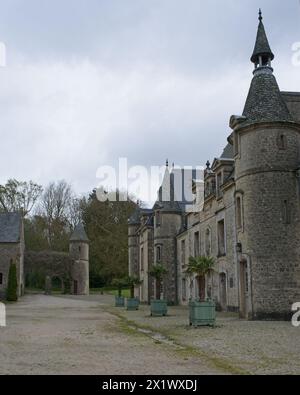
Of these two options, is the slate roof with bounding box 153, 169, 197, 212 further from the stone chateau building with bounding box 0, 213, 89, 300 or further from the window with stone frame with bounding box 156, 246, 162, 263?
the stone chateau building with bounding box 0, 213, 89, 300

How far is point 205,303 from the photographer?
16859 mm

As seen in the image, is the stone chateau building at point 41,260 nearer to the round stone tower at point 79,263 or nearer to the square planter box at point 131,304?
the round stone tower at point 79,263

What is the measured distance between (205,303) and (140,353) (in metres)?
6.61

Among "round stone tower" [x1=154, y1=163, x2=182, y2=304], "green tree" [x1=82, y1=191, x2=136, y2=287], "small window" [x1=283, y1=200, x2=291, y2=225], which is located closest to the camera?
"small window" [x1=283, y1=200, x2=291, y2=225]

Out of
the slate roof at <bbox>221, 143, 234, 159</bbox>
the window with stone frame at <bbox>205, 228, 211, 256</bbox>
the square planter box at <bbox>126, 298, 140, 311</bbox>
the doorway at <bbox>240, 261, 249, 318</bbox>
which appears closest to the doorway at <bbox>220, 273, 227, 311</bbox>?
the window with stone frame at <bbox>205, 228, 211, 256</bbox>

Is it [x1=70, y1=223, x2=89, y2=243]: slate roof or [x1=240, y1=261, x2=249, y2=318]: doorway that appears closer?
[x1=240, y1=261, x2=249, y2=318]: doorway

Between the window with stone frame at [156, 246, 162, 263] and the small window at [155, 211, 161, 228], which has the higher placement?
the small window at [155, 211, 161, 228]

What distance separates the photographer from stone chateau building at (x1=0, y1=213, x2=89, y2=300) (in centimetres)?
4422

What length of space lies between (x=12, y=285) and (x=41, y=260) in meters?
11.1

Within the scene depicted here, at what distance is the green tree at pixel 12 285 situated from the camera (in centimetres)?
3962

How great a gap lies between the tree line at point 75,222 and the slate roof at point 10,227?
34.3 feet

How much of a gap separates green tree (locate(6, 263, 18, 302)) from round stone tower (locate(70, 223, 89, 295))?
44.3ft

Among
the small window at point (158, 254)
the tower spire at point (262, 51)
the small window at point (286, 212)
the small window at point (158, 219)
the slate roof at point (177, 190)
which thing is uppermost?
the tower spire at point (262, 51)

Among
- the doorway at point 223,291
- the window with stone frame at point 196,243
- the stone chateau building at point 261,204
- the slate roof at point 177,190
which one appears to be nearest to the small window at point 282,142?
the stone chateau building at point 261,204
